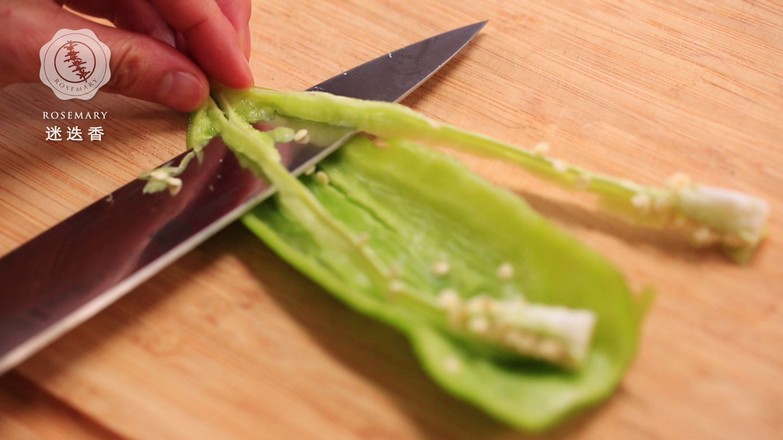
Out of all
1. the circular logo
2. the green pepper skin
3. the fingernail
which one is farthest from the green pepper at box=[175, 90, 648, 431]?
Answer: the circular logo

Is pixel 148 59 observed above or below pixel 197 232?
above

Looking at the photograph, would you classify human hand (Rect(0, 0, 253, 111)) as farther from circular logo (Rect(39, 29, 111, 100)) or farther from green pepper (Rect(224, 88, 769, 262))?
green pepper (Rect(224, 88, 769, 262))

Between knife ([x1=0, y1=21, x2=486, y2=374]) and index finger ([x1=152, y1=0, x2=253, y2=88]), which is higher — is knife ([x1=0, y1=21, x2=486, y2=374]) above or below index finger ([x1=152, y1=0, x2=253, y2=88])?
below

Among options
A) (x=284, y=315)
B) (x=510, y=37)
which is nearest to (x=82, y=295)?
(x=284, y=315)

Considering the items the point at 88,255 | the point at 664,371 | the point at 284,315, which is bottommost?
the point at 664,371

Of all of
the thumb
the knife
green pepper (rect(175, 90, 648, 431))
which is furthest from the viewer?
the thumb

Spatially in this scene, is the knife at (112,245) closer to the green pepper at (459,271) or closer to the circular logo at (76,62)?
the green pepper at (459,271)

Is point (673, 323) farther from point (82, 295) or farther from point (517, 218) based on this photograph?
point (82, 295)
